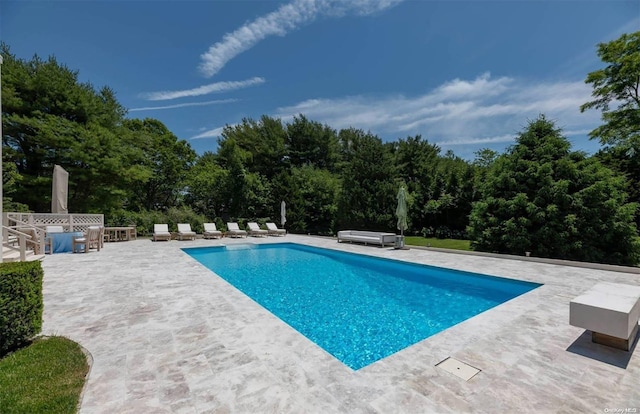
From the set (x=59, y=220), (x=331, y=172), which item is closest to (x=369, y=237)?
(x=59, y=220)

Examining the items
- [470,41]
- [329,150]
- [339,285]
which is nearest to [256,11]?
[470,41]

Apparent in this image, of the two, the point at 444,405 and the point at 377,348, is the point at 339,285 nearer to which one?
the point at 377,348

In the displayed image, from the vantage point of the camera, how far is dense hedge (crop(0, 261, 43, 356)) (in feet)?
9.17

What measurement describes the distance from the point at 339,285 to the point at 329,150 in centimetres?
2068

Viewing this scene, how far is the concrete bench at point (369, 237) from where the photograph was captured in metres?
12.3

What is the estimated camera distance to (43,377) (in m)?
2.49

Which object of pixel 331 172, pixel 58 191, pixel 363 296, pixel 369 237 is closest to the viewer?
pixel 363 296

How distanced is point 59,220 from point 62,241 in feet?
5.37

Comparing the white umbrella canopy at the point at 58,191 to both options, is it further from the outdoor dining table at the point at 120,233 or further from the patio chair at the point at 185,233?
the patio chair at the point at 185,233

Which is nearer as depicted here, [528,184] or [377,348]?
[377,348]

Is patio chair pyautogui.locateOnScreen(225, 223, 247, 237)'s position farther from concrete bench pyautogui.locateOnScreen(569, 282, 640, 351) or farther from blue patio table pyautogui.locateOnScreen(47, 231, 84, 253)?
concrete bench pyautogui.locateOnScreen(569, 282, 640, 351)

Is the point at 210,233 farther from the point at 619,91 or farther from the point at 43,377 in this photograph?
the point at 619,91

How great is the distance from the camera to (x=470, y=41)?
12.1 meters

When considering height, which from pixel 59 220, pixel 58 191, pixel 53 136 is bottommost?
pixel 59 220
